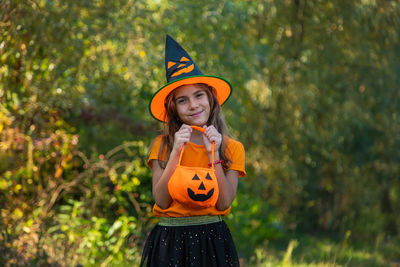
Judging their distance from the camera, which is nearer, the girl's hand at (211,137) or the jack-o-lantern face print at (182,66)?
the girl's hand at (211,137)

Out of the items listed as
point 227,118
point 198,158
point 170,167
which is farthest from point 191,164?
point 227,118

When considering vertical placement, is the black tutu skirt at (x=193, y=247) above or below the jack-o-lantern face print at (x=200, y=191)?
below

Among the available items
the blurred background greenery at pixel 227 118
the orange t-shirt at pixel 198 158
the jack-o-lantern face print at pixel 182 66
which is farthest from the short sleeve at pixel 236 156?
the blurred background greenery at pixel 227 118

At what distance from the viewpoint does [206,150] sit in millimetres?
2635

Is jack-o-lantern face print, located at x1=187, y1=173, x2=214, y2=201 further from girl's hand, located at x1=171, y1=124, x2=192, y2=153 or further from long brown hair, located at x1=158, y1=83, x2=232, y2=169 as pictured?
long brown hair, located at x1=158, y1=83, x2=232, y2=169

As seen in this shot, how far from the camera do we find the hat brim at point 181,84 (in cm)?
262

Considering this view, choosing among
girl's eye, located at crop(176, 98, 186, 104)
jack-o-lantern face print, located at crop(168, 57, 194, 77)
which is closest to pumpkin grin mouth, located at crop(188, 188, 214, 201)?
girl's eye, located at crop(176, 98, 186, 104)

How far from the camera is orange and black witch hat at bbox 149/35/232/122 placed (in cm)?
262

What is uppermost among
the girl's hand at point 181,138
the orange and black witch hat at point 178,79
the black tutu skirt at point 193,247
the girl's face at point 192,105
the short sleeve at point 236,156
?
the orange and black witch hat at point 178,79

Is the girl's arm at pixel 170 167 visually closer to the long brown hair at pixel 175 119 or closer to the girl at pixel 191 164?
the girl at pixel 191 164

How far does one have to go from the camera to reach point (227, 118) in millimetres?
5105

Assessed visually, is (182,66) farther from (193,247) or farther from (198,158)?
(193,247)

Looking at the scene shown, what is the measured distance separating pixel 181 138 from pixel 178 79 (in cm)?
30

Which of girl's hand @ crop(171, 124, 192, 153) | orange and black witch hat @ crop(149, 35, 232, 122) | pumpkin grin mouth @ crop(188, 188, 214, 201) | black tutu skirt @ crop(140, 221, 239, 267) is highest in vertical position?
orange and black witch hat @ crop(149, 35, 232, 122)
